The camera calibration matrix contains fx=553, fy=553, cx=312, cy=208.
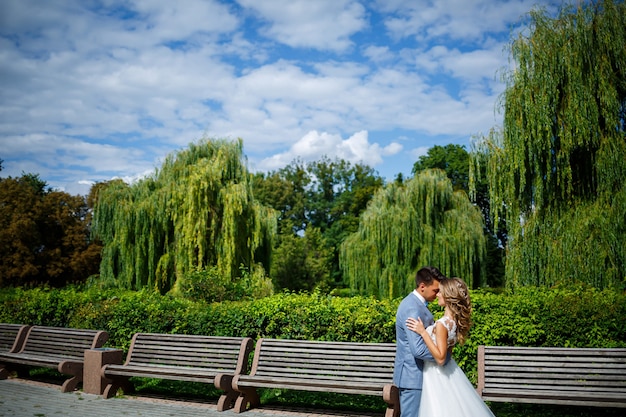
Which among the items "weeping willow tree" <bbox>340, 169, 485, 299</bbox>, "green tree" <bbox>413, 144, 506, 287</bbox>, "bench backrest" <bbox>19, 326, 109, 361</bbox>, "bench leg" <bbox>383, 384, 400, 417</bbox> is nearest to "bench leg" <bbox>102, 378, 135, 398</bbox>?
"bench backrest" <bbox>19, 326, 109, 361</bbox>

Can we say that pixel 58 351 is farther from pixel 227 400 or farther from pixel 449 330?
pixel 449 330

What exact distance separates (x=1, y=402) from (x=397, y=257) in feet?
51.1

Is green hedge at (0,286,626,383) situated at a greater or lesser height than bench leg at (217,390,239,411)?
greater

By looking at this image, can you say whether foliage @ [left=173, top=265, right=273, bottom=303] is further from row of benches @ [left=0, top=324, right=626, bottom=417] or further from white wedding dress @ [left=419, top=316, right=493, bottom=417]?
white wedding dress @ [left=419, top=316, right=493, bottom=417]

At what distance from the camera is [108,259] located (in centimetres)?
2120

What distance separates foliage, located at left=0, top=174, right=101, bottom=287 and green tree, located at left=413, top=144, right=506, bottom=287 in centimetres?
Result: 2218

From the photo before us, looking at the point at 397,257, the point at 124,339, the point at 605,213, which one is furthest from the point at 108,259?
the point at 605,213

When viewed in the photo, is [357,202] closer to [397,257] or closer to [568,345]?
[397,257]

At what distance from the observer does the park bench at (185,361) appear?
23.9 feet

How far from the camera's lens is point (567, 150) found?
11945mm

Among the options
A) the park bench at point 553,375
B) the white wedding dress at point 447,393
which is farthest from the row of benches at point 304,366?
the white wedding dress at point 447,393

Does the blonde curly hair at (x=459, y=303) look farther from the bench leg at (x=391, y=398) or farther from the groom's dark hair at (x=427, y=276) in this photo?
the bench leg at (x=391, y=398)

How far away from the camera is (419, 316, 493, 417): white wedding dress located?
4254mm

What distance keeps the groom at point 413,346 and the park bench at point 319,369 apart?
1741 mm
